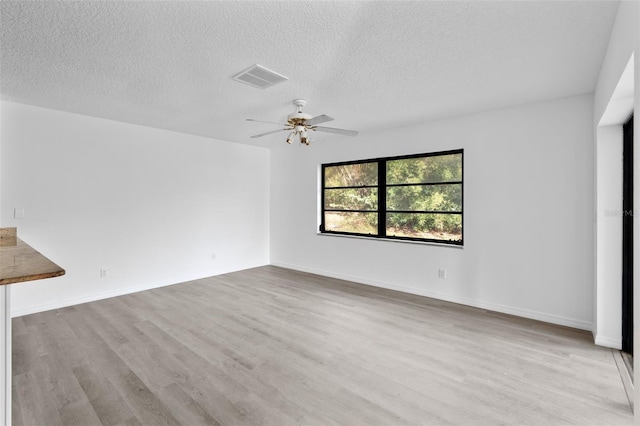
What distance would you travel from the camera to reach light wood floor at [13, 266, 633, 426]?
2.02 meters

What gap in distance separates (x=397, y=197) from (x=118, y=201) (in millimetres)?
4087

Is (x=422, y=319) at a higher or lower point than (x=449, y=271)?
lower

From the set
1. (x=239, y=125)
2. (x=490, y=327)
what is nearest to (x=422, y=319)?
(x=490, y=327)

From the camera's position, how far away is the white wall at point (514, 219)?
3404mm

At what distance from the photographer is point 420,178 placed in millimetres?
4699

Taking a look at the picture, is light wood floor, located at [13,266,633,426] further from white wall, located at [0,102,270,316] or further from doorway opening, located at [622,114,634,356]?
white wall, located at [0,102,270,316]

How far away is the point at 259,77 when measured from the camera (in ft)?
9.48

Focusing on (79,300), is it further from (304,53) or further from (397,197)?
(397,197)

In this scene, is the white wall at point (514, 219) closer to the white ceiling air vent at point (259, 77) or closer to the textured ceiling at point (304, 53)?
the textured ceiling at point (304, 53)

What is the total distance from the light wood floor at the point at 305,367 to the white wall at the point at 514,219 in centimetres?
35

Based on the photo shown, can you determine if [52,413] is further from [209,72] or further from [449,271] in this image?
[449,271]

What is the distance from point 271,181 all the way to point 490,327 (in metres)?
4.71

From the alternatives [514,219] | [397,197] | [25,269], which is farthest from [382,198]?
[25,269]

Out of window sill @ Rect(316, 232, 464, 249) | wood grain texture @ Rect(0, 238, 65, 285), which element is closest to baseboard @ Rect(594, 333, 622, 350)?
window sill @ Rect(316, 232, 464, 249)
